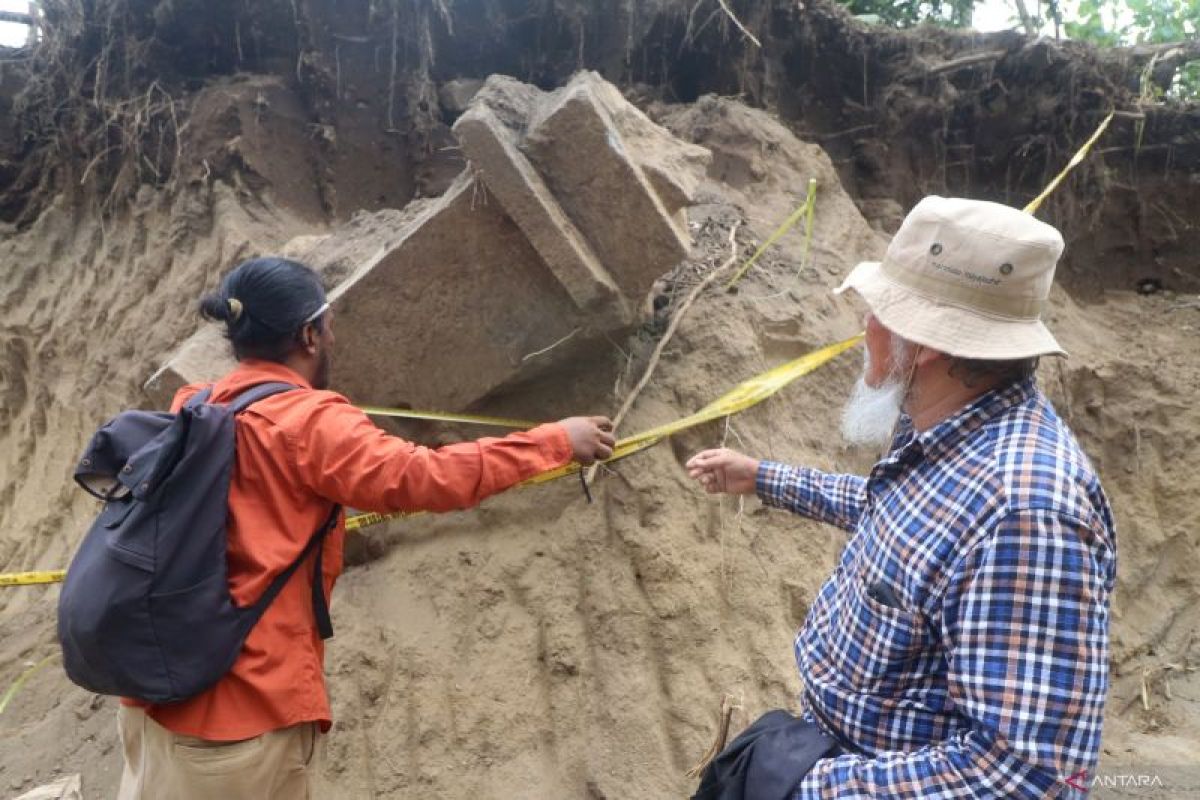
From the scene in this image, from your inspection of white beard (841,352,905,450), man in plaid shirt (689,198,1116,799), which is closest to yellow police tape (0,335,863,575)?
white beard (841,352,905,450)

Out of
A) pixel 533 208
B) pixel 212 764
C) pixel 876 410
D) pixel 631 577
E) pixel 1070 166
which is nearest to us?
pixel 876 410

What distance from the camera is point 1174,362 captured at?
5.71 metres

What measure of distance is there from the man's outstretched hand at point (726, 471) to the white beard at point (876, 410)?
0.41m

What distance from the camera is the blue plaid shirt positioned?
132 cm

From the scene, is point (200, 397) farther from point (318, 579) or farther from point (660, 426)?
point (660, 426)

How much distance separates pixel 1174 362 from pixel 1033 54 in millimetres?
2087

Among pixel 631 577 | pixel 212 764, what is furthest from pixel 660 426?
pixel 212 764

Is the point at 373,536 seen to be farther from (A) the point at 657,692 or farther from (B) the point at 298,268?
(B) the point at 298,268

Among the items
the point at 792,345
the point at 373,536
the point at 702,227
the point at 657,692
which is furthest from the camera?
the point at 702,227

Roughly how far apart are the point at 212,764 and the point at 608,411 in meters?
1.83

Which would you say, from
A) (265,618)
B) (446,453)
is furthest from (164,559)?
(446,453)

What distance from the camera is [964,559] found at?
55.4 inches

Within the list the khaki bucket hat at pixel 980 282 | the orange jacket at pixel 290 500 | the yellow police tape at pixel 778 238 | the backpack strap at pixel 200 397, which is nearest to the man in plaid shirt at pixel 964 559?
the khaki bucket hat at pixel 980 282

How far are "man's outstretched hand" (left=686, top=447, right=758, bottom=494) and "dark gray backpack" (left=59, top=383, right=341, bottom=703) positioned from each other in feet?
3.76
